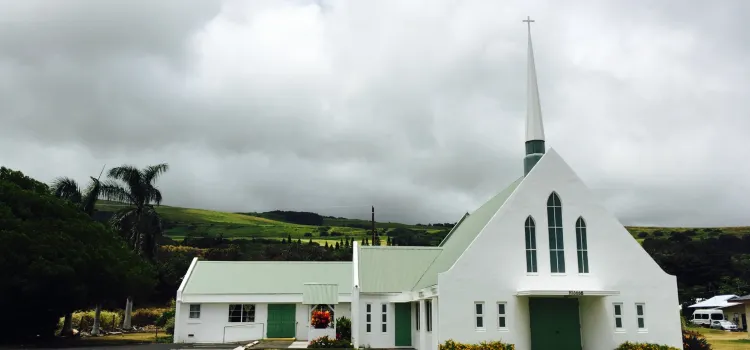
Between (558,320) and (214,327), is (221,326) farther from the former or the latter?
(558,320)

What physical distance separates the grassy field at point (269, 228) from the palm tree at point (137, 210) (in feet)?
217

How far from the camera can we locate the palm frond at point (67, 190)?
4082cm

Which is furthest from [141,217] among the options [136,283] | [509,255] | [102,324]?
[509,255]

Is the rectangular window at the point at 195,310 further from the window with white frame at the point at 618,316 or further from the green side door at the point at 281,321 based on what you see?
the window with white frame at the point at 618,316

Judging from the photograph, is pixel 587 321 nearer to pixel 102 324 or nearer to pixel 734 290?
pixel 102 324

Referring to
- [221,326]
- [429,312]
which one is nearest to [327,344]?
[429,312]

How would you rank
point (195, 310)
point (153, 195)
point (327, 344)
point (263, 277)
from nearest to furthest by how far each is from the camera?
point (327, 344) < point (195, 310) < point (263, 277) < point (153, 195)

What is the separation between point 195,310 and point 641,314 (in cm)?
2360

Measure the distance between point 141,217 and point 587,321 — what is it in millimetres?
33433

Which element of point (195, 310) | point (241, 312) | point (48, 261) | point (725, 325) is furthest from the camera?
point (725, 325)

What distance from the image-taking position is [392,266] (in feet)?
101

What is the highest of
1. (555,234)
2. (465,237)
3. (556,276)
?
(465,237)

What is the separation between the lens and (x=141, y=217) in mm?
43344

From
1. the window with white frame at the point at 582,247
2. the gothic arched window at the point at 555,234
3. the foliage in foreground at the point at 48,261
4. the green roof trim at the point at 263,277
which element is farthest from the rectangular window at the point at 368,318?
the foliage in foreground at the point at 48,261
